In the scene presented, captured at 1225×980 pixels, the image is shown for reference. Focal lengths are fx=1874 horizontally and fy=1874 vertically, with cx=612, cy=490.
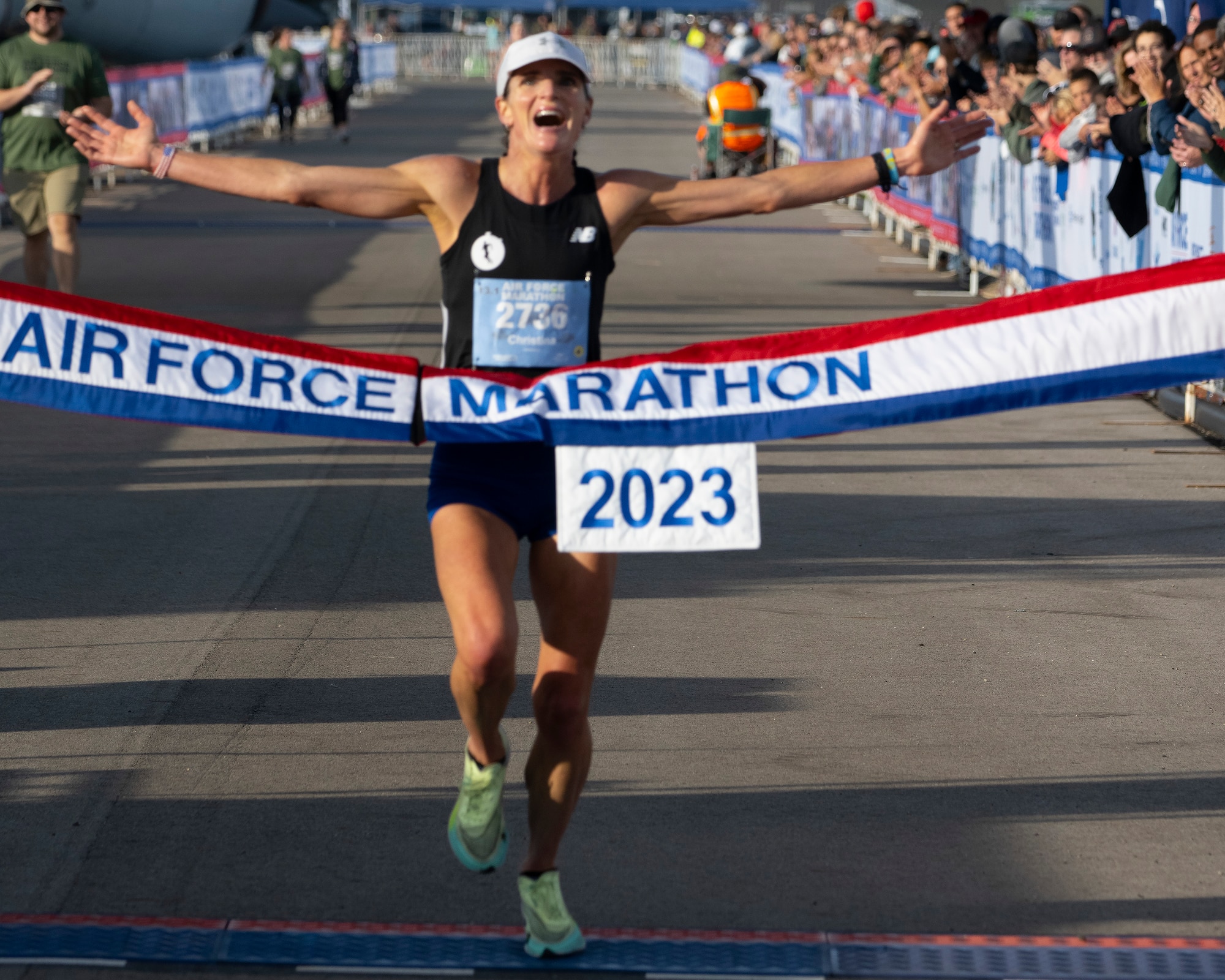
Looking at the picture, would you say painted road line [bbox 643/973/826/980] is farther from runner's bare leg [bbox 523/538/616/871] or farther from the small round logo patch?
the small round logo patch

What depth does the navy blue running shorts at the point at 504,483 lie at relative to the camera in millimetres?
4266

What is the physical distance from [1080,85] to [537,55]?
31.3ft

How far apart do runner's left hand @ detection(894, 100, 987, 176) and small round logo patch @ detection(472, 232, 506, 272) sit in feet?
3.39

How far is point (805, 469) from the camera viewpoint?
989 cm

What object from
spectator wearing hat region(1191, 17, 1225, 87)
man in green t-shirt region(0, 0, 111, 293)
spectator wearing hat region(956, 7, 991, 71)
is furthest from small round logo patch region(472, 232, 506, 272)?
spectator wearing hat region(956, 7, 991, 71)

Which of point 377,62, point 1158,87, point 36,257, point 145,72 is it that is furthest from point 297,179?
point 377,62

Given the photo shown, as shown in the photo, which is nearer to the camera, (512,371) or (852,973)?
(852,973)

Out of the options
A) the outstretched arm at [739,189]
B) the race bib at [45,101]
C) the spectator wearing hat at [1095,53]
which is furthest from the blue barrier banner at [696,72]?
the outstretched arm at [739,189]

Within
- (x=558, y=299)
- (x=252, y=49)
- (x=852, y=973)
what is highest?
(x=252, y=49)

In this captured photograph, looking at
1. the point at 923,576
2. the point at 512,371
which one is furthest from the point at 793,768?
the point at 923,576

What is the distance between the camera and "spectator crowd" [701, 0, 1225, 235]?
412 inches

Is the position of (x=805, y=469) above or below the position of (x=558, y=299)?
below

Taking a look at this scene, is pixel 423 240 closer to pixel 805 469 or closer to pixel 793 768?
pixel 805 469

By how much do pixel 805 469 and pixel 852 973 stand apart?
19.5 ft
